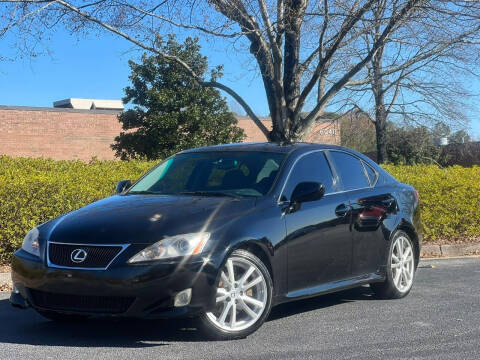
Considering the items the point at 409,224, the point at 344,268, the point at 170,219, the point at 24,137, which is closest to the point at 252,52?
the point at 409,224

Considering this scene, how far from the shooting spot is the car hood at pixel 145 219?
5031 millimetres

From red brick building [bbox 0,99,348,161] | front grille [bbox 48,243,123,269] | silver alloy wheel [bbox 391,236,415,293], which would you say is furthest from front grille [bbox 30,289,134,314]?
red brick building [bbox 0,99,348,161]

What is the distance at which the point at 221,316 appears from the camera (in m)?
5.17

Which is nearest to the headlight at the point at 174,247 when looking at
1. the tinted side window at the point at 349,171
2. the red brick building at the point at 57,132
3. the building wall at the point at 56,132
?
the tinted side window at the point at 349,171

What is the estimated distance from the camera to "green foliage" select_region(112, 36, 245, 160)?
26906 mm

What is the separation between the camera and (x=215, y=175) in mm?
6320

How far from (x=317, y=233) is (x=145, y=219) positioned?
1615 millimetres

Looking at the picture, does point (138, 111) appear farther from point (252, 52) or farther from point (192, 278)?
point (192, 278)

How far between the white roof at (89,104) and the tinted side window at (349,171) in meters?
40.7

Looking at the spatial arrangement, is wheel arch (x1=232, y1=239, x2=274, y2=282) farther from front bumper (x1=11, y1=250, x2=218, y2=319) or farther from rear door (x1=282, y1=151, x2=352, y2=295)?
front bumper (x1=11, y1=250, x2=218, y2=319)

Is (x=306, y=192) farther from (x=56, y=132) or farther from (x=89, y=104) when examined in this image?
(x=89, y=104)

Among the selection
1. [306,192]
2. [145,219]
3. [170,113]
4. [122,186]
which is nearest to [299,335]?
[306,192]

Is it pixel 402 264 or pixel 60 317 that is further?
pixel 402 264

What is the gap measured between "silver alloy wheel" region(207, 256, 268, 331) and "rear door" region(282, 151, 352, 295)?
1.39ft
